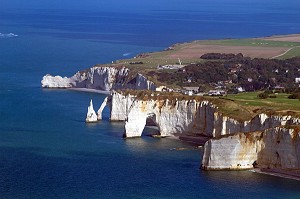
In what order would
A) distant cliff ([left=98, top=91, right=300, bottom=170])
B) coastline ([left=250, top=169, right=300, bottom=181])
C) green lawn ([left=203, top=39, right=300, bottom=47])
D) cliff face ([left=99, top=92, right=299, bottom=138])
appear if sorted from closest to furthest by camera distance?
1. coastline ([left=250, top=169, right=300, bottom=181])
2. distant cliff ([left=98, top=91, right=300, bottom=170])
3. cliff face ([left=99, top=92, right=299, bottom=138])
4. green lawn ([left=203, top=39, right=300, bottom=47])

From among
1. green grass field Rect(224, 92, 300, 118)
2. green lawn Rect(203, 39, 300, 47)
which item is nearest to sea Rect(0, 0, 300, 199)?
green grass field Rect(224, 92, 300, 118)

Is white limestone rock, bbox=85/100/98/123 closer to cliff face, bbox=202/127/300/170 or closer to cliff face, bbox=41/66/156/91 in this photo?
cliff face, bbox=41/66/156/91

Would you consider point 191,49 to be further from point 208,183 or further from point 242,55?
point 208,183

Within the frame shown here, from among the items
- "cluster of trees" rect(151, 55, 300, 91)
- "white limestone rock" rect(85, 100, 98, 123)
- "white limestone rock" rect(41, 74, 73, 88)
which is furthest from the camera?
"white limestone rock" rect(41, 74, 73, 88)

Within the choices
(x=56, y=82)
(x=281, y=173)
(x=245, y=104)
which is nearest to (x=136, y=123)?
(x=245, y=104)

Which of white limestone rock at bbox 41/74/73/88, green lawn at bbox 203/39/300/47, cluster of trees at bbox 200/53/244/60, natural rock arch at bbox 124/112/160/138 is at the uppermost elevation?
→ green lawn at bbox 203/39/300/47

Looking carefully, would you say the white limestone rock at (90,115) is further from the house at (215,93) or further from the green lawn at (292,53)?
the green lawn at (292,53)

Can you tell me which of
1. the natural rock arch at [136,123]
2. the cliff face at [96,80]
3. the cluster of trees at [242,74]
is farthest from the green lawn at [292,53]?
the natural rock arch at [136,123]
